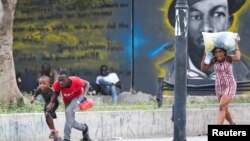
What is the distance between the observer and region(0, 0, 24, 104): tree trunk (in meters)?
12.5

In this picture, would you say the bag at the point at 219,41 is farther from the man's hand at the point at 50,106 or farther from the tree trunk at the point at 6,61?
the tree trunk at the point at 6,61

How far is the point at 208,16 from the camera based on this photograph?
17078 millimetres

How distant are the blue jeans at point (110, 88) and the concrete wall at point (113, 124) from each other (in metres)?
4.58

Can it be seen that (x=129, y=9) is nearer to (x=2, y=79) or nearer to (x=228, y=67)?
(x=2, y=79)

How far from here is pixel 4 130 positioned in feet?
36.6

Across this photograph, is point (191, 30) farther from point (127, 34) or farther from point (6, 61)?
point (6, 61)

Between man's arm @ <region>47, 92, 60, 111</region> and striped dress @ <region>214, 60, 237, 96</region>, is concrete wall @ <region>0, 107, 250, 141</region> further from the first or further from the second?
striped dress @ <region>214, 60, 237, 96</region>

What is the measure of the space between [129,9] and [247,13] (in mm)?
3244

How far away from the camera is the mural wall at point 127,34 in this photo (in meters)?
17.1

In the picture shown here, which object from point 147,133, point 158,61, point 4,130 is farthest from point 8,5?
point 158,61

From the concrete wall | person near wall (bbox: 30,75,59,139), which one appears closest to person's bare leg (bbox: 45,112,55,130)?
person near wall (bbox: 30,75,59,139)

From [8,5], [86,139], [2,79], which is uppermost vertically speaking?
[8,5]

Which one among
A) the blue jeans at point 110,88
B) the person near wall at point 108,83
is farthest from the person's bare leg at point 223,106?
the person near wall at point 108,83

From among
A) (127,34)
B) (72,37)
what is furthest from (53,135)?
(72,37)
